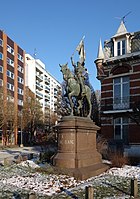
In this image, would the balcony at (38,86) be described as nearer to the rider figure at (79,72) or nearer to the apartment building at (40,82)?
the apartment building at (40,82)

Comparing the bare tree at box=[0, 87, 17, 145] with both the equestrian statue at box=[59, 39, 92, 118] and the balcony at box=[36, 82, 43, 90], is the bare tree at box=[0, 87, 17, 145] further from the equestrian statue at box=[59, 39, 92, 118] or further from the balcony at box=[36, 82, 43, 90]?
the balcony at box=[36, 82, 43, 90]

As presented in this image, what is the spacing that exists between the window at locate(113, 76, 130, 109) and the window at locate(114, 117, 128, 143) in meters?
1.44

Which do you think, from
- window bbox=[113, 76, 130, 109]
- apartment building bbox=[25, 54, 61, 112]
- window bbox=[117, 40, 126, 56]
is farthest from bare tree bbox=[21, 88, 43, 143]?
window bbox=[117, 40, 126, 56]

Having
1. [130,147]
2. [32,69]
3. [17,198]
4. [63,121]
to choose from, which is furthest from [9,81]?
[17,198]

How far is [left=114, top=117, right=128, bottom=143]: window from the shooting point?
28.7m

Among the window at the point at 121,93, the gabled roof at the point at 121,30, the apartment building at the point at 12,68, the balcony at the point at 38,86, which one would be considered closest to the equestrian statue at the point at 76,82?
the window at the point at 121,93

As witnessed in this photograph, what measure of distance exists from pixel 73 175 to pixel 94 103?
40.3 m

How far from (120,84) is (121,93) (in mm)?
1011

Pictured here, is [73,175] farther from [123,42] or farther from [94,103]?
[94,103]

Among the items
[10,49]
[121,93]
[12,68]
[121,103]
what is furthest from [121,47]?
[10,49]

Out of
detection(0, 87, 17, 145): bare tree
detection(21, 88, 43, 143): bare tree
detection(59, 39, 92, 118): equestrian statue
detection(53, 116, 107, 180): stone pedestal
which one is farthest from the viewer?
detection(21, 88, 43, 143): bare tree

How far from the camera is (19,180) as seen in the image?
11.1 meters

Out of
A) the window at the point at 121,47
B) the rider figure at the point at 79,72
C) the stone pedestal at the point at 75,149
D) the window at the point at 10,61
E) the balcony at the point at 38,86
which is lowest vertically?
the stone pedestal at the point at 75,149

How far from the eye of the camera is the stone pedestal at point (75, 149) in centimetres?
1270
